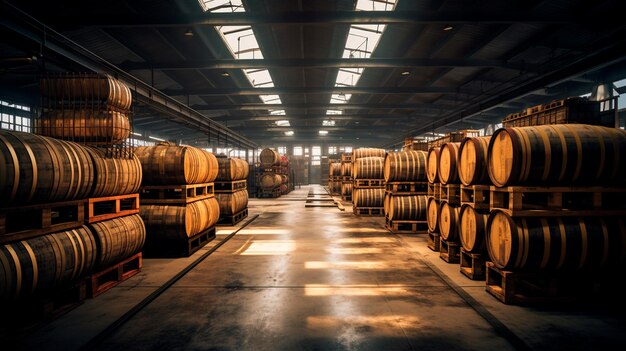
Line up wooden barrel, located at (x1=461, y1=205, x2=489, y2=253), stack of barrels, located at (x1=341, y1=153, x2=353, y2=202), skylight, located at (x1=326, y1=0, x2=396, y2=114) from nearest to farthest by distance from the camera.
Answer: wooden barrel, located at (x1=461, y1=205, x2=489, y2=253)
skylight, located at (x1=326, y1=0, x2=396, y2=114)
stack of barrels, located at (x1=341, y1=153, x2=353, y2=202)

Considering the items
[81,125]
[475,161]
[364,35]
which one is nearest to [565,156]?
[475,161]

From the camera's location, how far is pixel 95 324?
11.7ft

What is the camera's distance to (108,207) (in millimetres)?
5742

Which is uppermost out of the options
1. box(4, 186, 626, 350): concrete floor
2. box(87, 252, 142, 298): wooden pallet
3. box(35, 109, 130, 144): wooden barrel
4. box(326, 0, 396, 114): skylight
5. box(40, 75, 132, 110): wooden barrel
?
box(326, 0, 396, 114): skylight

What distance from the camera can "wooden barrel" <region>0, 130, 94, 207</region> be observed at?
312cm

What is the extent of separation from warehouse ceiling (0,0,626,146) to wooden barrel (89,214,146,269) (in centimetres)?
304

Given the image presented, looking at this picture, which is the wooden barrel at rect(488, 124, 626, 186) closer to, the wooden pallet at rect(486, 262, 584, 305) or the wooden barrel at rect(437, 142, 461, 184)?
the wooden pallet at rect(486, 262, 584, 305)

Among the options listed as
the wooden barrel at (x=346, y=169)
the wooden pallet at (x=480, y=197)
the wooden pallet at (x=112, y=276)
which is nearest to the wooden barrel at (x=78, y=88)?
the wooden pallet at (x=112, y=276)

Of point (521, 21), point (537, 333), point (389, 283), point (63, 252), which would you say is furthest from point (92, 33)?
point (537, 333)

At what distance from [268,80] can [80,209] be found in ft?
41.2

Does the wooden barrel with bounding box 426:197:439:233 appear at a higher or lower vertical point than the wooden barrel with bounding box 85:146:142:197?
lower

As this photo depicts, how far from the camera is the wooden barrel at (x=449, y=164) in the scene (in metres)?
6.19

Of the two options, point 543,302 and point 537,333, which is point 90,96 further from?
point 543,302

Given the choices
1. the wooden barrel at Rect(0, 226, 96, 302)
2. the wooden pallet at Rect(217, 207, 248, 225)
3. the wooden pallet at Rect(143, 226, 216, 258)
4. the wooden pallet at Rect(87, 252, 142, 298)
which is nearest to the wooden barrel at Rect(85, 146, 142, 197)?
the wooden barrel at Rect(0, 226, 96, 302)
